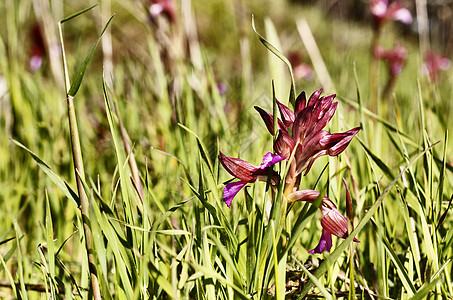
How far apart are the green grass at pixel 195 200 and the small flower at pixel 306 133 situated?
3 centimetres

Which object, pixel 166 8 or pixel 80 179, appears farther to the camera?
pixel 166 8

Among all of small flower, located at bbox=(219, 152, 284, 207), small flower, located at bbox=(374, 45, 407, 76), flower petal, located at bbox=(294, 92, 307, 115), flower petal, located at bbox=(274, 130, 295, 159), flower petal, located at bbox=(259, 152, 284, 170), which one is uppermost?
small flower, located at bbox=(374, 45, 407, 76)

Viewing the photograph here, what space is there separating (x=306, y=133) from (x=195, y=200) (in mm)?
172

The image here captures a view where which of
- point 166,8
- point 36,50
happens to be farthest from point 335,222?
point 36,50

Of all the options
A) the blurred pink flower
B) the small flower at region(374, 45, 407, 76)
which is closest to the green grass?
the blurred pink flower

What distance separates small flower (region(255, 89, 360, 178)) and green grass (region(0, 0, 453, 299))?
32 mm

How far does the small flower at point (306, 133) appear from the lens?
0.48m

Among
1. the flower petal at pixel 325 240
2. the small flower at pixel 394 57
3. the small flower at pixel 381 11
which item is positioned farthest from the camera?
the small flower at pixel 394 57

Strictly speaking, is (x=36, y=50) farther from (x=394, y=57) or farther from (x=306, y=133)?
(x=306, y=133)

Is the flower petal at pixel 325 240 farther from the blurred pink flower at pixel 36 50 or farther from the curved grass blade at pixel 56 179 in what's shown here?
the blurred pink flower at pixel 36 50

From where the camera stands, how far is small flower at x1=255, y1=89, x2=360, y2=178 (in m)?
0.48

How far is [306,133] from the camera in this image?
49 centimetres

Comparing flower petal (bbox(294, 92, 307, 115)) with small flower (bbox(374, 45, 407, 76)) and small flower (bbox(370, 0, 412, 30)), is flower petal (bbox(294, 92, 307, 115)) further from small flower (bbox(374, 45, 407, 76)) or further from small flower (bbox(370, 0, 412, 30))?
small flower (bbox(374, 45, 407, 76))

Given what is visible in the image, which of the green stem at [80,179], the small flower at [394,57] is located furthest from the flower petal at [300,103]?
the small flower at [394,57]
